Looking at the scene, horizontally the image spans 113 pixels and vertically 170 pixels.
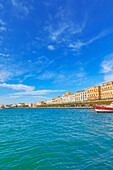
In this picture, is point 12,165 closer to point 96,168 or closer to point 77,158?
point 77,158

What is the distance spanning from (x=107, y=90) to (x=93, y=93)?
47.5 ft

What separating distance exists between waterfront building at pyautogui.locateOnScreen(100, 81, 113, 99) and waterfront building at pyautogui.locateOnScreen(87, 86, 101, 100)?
10.9ft

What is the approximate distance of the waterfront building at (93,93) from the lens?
115 m

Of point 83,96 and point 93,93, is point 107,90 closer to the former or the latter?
point 93,93

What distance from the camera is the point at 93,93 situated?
11894cm

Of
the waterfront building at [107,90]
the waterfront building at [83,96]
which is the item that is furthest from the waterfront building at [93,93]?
the waterfront building at [83,96]

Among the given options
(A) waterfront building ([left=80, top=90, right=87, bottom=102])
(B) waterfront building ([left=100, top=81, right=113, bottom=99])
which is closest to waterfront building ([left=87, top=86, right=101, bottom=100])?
(B) waterfront building ([left=100, top=81, right=113, bottom=99])

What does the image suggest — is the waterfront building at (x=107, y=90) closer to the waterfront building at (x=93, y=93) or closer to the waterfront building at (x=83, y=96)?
the waterfront building at (x=93, y=93)

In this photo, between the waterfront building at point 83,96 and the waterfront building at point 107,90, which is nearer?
the waterfront building at point 107,90

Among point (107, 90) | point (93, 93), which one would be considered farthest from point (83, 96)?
point (107, 90)

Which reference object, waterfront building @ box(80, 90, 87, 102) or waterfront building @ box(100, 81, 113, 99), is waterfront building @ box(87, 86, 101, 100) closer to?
waterfront building @ box(100, 81, 113, 99)

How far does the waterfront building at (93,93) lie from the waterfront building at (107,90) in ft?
10.9

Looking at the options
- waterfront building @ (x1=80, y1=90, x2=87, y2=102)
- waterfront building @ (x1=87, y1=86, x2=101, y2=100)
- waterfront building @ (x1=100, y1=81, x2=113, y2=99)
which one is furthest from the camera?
waterfront building @ (x1=80, y1=90, x2=87, y2=102)

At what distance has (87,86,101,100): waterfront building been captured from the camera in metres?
115
